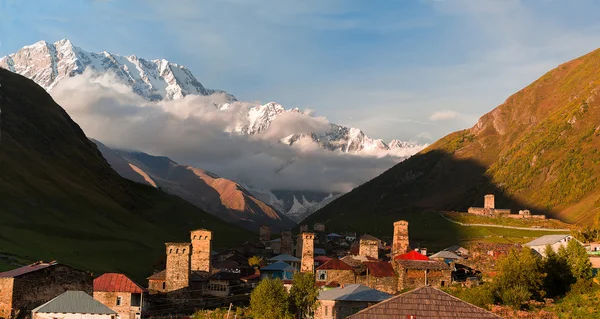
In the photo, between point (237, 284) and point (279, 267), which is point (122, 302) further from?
point (279, 267)

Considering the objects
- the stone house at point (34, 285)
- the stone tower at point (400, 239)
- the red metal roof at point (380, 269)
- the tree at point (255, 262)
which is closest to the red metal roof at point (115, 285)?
the stone house at point (34, 285)

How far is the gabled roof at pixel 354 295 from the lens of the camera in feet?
250

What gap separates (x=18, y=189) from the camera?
188 m

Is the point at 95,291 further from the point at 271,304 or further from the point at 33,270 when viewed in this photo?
the point at 271,304

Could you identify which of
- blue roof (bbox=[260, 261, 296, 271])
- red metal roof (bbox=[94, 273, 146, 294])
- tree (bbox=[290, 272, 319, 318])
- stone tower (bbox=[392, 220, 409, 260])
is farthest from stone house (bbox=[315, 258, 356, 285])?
stone tower (bbox=[392, 220, 409, 260])

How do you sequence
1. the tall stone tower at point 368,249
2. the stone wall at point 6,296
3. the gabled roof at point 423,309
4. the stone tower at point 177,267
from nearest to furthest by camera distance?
the gabled roof at point 423,309, the stone wall at point 6,296, the stone tower at point 177,267, the tall stone tower at point 368,249

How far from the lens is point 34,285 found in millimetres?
72875

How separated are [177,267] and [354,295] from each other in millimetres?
28225

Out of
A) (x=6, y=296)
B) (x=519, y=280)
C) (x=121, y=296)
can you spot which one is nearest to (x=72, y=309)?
(x=6, y=296)

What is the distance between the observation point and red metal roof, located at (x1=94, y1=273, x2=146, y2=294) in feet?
265

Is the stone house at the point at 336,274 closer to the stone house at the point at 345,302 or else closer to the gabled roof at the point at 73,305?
the stone house at the point at 345,302

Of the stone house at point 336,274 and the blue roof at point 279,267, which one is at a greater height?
the blue roof at point 279,267

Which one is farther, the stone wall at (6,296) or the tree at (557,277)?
the tree at (557,277)

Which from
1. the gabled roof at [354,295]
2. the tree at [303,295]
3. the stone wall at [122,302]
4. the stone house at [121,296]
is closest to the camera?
the gabled roof at [354,295]
